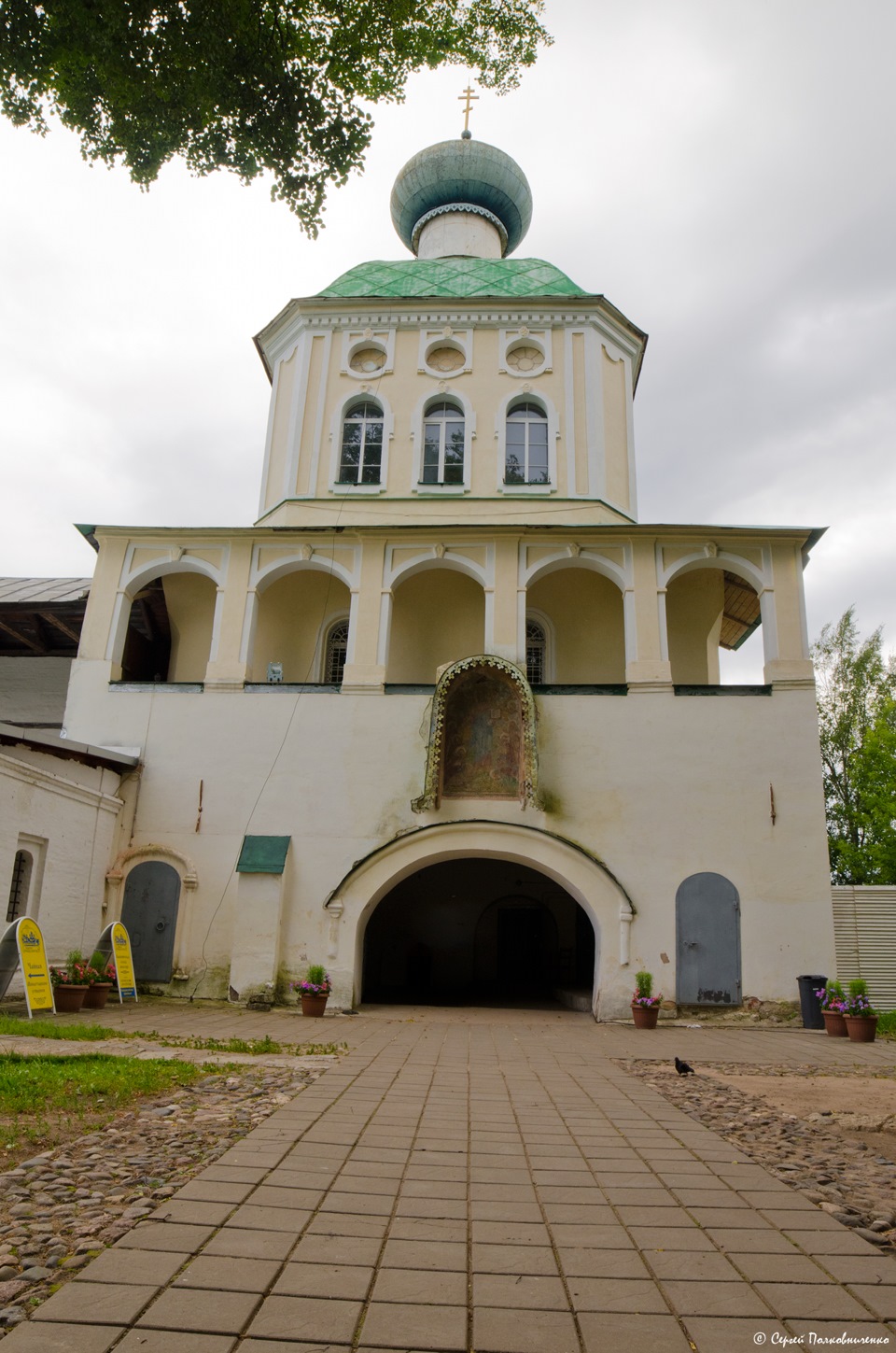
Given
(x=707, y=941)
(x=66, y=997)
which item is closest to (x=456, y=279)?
(x=707, y=941)

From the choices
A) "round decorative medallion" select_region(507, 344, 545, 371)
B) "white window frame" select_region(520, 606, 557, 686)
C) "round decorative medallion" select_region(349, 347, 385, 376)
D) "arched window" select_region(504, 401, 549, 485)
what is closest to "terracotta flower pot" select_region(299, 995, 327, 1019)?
"white window frame" select_region(520, 606, 557, 686)

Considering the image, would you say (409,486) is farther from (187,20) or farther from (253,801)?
(187,20)

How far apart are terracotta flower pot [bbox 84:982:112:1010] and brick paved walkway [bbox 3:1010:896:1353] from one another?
7.64m

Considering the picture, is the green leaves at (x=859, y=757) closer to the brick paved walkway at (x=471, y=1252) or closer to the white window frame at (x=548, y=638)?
the white window frame at (x=548, y=638)

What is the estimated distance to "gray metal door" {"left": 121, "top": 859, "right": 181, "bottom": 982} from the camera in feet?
47.5

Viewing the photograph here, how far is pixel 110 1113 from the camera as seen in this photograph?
5.54 metres

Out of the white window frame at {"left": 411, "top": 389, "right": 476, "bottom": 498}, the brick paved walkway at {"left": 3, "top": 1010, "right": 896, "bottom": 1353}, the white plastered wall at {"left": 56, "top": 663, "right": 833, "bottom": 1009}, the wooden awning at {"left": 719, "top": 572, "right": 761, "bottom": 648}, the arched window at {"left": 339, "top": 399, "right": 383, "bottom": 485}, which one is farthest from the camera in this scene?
the arched window at {"left": 339, "top": 399, "right": 383, "bottom": 485}

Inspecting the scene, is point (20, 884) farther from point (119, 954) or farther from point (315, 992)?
point (315, 992)

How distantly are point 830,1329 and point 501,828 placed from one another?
11272 mm

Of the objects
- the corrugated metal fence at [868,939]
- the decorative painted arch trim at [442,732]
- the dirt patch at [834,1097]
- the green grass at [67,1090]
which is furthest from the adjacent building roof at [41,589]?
the corrugated metal fence at [868,939]

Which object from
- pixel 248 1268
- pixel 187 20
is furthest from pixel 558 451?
pixel 248 1268

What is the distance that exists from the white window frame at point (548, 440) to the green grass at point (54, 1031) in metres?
12.1

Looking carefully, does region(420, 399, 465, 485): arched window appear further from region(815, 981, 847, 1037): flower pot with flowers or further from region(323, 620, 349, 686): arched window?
region(815, 981, 847, 1037): flower pot with flowers

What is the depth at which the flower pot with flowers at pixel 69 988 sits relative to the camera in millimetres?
11844
